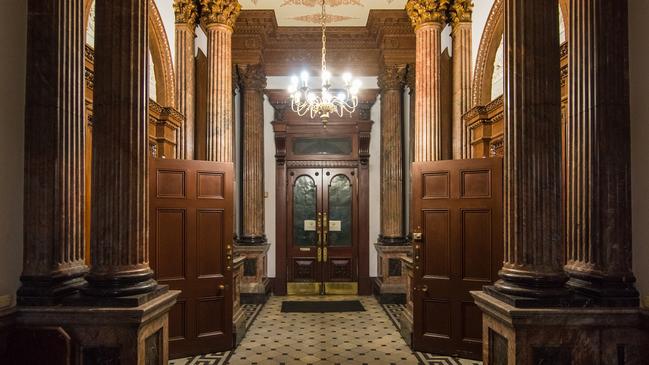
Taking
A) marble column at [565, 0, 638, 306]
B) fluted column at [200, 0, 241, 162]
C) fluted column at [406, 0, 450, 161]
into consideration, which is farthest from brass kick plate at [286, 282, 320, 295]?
marble column at [565, 0, 638, 306]

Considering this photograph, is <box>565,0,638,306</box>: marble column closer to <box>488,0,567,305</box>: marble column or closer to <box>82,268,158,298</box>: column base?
<box>488,0,567,305</box>: marble column

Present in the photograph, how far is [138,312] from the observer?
120 inches

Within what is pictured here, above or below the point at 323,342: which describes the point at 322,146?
above

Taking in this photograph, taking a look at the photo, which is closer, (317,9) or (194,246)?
(194,246)

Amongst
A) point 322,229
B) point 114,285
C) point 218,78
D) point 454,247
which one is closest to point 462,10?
point 454,247

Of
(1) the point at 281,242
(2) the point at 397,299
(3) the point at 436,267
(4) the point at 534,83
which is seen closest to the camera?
(4) the point at 534,83

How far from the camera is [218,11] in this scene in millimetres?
6699

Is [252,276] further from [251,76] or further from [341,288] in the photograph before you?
[251,76]

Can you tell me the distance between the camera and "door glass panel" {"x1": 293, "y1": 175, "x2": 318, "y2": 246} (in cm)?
1016

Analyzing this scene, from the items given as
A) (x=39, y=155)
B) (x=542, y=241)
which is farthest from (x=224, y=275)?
(x=542, y=241)

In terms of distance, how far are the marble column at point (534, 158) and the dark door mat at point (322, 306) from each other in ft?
17.4

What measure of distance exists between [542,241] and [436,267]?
2421 mm

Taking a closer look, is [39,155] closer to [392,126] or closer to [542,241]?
[542,241]

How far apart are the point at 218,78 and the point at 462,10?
3.45 meters
